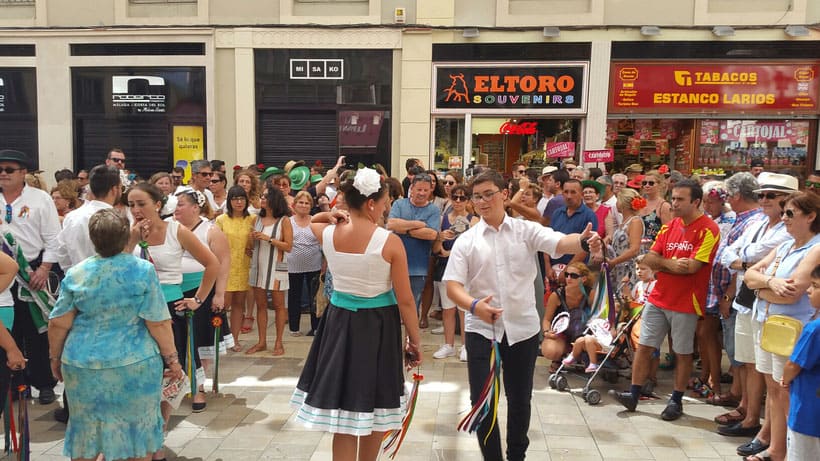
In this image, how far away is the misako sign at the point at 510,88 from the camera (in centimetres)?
1272

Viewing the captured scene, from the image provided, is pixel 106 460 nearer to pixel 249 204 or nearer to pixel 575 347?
pixel 575 347

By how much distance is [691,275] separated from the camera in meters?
4.99

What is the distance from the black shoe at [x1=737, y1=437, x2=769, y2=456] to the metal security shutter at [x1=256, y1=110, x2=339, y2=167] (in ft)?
34.6

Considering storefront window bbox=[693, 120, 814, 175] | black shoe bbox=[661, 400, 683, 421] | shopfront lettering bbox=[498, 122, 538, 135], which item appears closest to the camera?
black shoe bbox=[661, 400, 683, 421]

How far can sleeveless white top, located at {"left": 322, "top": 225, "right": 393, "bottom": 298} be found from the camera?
3.54 m

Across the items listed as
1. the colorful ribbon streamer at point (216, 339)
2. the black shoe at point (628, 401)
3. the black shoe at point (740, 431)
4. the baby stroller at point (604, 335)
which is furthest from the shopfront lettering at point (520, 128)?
the colorful ribbon streamer at point (216, 339)

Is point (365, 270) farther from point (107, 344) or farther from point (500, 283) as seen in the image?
point (107, 344)

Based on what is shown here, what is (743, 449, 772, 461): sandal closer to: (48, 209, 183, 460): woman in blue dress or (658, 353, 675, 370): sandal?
(658, 353, 675, 370): sandal

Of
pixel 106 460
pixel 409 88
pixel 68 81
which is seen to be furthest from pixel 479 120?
pixel 106 460

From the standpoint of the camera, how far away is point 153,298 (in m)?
3.24

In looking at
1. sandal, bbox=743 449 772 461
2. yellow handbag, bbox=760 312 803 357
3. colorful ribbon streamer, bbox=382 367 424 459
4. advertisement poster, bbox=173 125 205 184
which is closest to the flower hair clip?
yellow handbag, bbox=760 312 803 357

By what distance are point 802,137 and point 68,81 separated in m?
16.0

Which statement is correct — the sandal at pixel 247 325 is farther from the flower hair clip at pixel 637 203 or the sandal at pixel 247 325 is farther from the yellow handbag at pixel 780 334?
the yellow handbag at pixel 780 334

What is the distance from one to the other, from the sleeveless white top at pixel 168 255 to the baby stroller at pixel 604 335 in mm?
3516
